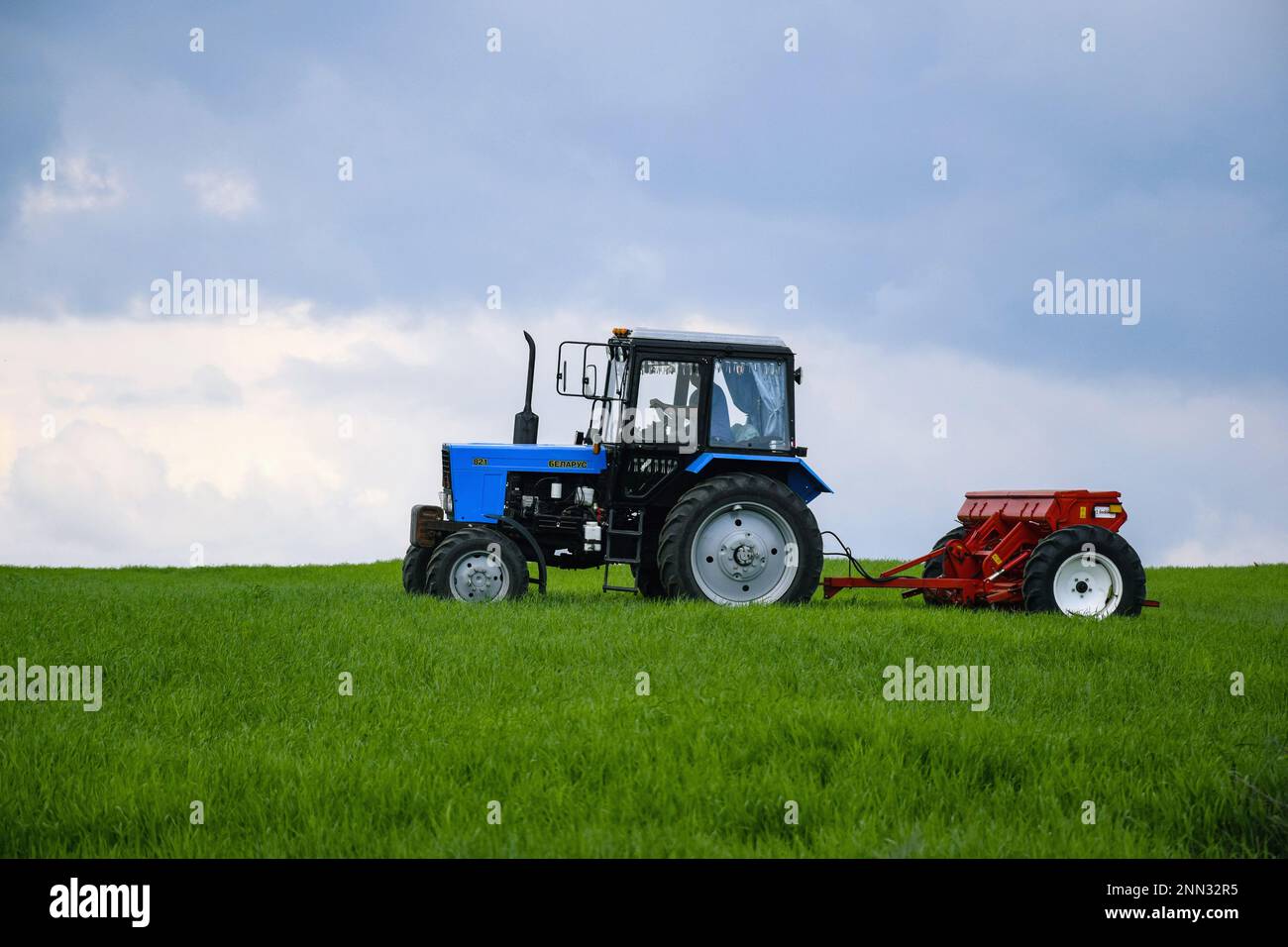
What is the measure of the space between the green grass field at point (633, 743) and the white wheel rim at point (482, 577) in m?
1.81

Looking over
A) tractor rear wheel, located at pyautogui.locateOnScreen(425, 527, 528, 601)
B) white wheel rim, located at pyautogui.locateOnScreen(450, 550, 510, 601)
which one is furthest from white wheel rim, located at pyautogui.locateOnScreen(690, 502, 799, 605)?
white wheel rim, located at pyautogui.locateOnScreen(450, 550, 510, 601)

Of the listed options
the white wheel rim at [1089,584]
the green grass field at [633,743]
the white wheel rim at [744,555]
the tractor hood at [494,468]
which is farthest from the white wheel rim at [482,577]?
the white wheel rim at [1089,584]

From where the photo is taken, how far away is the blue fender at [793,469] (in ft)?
36.6

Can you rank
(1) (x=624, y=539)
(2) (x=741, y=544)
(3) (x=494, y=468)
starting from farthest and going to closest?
(3) (x=494, y=468) < (1) (x=624, y=539) < (2) (x=741, y=544)

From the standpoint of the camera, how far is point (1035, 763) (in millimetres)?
5223

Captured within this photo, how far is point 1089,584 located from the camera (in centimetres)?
1131

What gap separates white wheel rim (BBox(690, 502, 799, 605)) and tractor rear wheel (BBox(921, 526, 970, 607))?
2268mm

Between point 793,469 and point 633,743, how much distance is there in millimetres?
6602

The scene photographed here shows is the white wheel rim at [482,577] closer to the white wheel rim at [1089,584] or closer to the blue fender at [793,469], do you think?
the blue fender at [793,469]

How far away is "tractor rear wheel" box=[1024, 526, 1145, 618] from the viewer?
11.1 m

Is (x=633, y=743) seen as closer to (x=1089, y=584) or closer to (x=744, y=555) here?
(x=744, y=555)

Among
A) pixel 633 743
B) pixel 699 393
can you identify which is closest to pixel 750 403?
pixel 699 393

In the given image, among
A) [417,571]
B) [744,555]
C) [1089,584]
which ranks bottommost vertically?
[1089,584]
